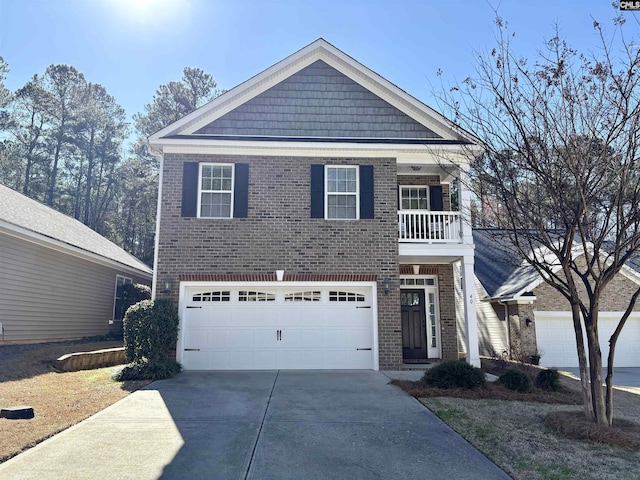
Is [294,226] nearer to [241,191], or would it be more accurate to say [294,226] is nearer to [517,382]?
[241,191]

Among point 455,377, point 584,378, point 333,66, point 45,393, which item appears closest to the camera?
point 584,378

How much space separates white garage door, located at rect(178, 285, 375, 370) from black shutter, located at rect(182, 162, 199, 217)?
1.99m

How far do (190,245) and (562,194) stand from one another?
8487 millimetres

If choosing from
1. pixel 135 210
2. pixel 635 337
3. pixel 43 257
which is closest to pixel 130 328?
pixel 43 257

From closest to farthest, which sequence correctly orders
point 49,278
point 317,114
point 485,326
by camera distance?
point 317,114
point 49,278
point 485,326

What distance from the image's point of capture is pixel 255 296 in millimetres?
11750

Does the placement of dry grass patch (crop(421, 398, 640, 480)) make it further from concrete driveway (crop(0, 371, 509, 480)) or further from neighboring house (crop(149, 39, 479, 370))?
neighboring house (crop(149, 39, 479, 370))

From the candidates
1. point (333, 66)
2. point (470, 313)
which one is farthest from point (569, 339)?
point (333, 66)

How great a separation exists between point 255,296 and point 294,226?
2040mm

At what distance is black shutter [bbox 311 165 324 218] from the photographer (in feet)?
39.3

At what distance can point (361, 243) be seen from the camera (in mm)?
11930

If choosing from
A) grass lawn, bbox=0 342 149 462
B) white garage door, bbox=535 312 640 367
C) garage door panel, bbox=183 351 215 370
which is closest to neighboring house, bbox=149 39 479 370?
garage door panel, bbox=183 351 215 370

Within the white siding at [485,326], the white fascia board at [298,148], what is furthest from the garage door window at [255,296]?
the white siding at [485,326]

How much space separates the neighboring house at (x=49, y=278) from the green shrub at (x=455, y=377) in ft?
34.4
